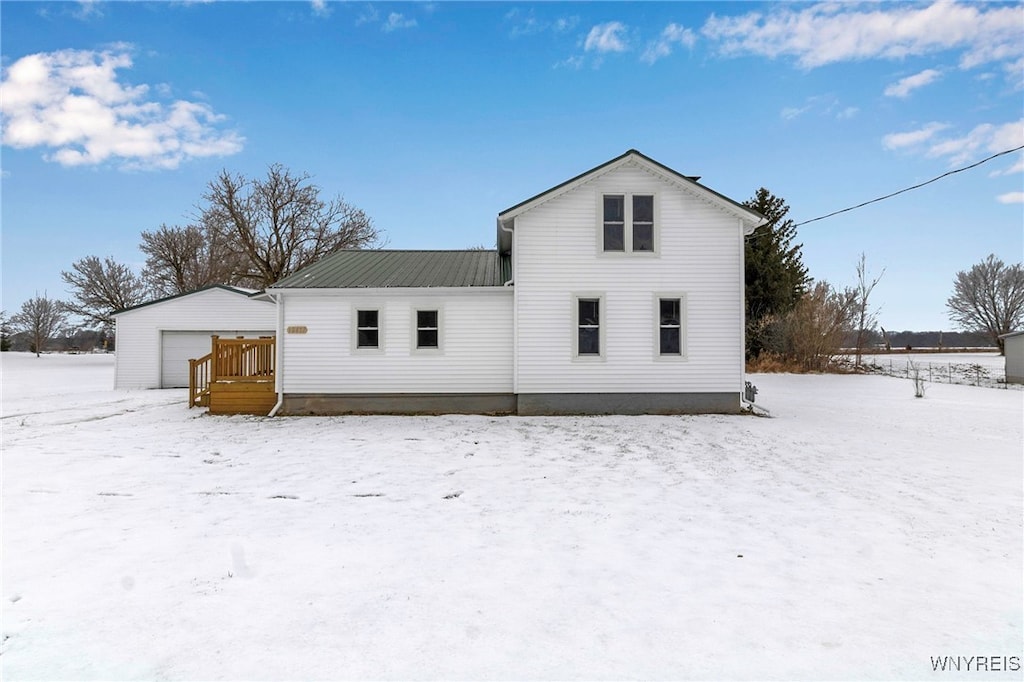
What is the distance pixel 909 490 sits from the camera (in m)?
6.31

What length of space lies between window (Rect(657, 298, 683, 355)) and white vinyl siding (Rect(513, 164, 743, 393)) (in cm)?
22

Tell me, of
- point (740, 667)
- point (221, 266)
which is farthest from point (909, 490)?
point (221, 266)

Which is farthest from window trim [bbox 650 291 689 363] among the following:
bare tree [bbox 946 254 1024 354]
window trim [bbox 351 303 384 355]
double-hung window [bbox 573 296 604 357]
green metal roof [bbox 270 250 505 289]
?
bare tree [bbox 946 254 1024 354]

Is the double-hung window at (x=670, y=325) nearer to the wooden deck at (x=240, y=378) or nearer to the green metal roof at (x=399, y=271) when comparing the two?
the green metal roof at (x=399, y=271)

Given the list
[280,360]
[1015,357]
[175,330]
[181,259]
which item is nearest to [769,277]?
[1015,357]

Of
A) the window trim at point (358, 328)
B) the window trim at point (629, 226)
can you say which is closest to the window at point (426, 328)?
the window trim at point (358, 328)

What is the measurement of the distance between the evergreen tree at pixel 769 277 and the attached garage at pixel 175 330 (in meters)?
25.9

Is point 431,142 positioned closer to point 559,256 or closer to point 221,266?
point 559,256

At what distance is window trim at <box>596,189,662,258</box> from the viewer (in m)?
12.5

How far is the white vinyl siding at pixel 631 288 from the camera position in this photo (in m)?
12.5

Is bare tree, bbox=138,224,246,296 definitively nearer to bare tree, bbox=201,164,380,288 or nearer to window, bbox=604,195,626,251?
bare tree, bbox=201,164,380,288

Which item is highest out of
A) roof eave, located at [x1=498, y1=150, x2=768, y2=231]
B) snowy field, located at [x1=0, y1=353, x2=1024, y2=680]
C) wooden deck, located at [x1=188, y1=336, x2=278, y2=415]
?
roof eave, located at [x1=498, y1=150, x2=768, y2=231]

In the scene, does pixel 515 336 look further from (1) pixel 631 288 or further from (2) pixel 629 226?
(2) pixel 629 226

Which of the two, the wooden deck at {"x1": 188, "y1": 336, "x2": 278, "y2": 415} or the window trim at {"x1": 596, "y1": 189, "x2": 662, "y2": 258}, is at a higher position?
the window trim at {"x1": 596, "y1": 189, "x2": 662, "y2": 258}
